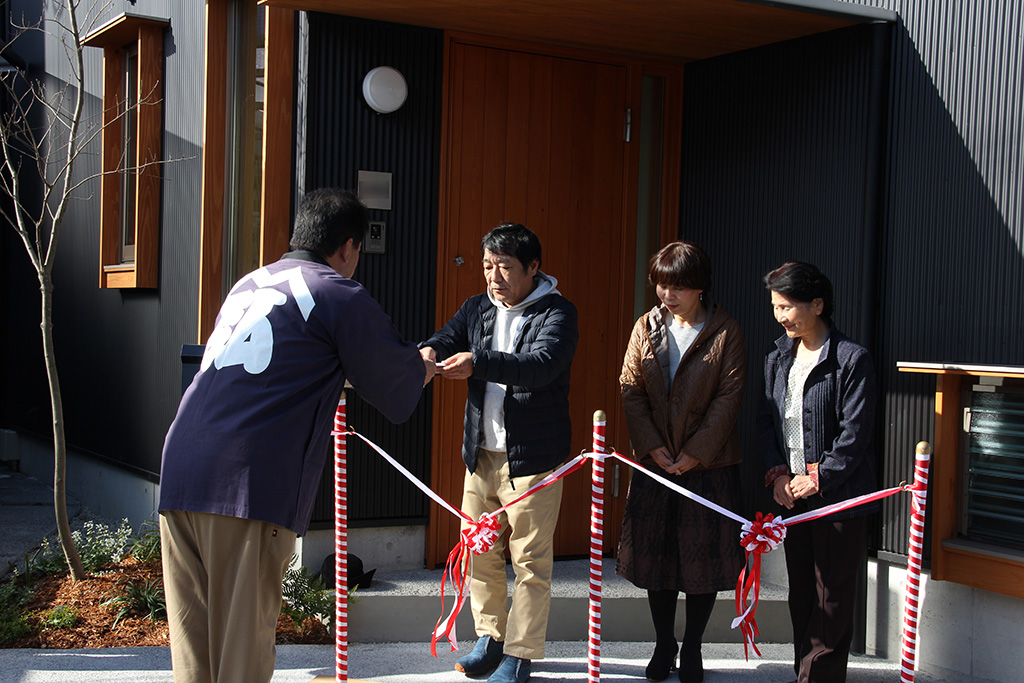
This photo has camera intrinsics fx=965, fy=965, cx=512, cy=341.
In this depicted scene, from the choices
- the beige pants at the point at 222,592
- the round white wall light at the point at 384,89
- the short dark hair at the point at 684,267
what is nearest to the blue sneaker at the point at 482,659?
the beige pants at the point at 222,592

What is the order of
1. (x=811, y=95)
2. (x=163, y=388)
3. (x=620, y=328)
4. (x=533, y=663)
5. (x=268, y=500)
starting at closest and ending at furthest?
(x=268, y=500) < (x=533, y=663) < (x=811, y=95) < (x=620, y=328) < (x=163, y=388)

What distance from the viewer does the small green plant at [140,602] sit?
15.2 ft

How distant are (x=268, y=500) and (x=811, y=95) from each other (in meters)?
3.59

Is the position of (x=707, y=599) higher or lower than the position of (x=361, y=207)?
lower

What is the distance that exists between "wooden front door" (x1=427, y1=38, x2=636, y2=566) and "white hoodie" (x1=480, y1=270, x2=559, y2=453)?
1.09 m

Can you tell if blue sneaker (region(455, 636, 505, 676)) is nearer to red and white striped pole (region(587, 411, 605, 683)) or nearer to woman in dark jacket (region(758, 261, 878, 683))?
red and white striped pole (region(587, 411, 605, 683))

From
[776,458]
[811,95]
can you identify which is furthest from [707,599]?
[811,95]

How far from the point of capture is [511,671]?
3.92 meters

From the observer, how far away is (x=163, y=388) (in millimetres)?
6215

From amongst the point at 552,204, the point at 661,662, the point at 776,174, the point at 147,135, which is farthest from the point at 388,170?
the point at 661,662

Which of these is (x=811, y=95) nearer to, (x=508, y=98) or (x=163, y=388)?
(x=508, y=98)

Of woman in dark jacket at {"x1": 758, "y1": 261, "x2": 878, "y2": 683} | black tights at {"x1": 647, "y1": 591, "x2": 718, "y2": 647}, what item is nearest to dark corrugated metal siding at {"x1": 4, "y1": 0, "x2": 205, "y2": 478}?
black tights at {"x1": 647, "y1": 591, "x2": 718, "y2": 647}

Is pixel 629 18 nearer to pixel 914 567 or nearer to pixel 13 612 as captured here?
pixel 914 567

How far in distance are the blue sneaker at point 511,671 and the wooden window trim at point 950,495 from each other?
1852mm
